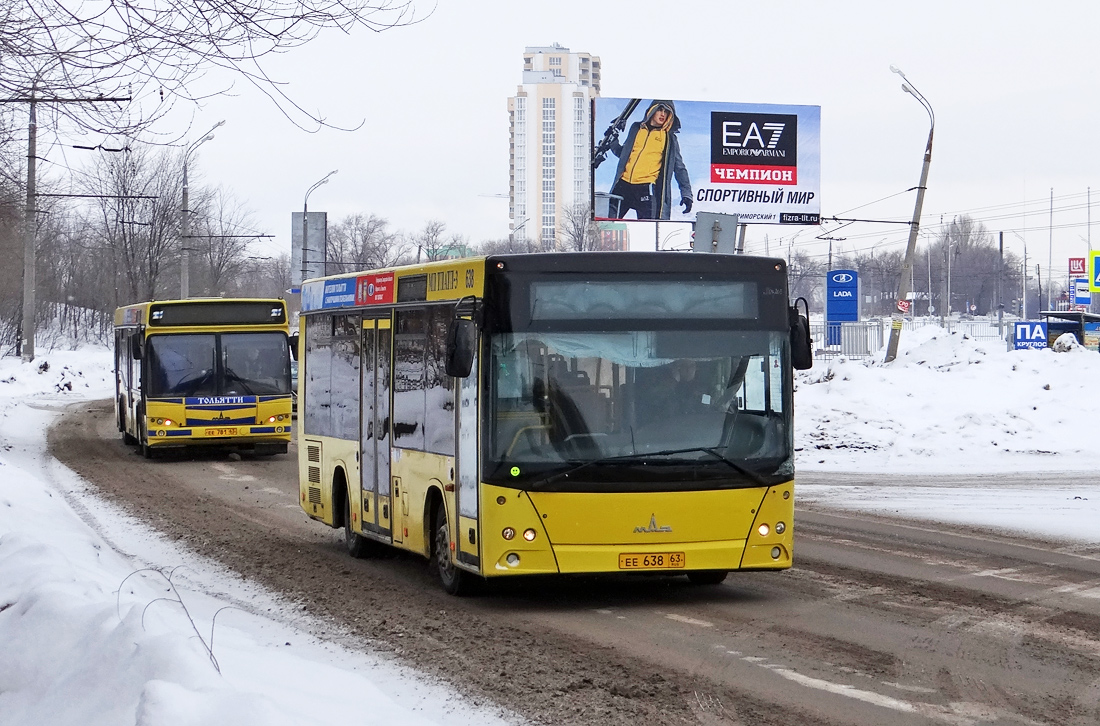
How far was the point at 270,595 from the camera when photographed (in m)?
10.6

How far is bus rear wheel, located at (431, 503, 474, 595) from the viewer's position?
10.3 m

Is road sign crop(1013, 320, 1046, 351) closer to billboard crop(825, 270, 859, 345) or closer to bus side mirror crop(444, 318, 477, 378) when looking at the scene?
billboard crop(825, 270, 859, 345)

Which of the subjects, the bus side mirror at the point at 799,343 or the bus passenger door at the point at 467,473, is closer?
the bus passenger door at the point at 467,473

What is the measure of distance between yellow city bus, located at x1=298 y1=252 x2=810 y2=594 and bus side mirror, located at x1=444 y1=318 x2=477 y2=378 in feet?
0.04

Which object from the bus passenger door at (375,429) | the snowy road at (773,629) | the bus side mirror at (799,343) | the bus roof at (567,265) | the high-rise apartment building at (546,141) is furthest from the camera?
the high-rise apartment building at (546,141)

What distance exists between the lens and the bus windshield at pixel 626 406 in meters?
9.56

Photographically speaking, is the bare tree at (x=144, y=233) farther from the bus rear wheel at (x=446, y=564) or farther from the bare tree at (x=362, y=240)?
the bus rear wheel at (x=446, y=564)

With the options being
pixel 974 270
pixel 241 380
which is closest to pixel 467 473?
pixel 241 380

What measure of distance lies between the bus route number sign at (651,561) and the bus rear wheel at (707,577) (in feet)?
4.18

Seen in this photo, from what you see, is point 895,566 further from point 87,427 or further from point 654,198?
point 654,198

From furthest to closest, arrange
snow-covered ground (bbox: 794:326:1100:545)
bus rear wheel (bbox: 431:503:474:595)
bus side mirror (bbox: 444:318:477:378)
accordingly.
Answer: snow-covered ground (bbox: 794:326:1100:545)
bus rear wheel (bbox: 431:503:474:595)
bus side mirror (bbox: 444:318:477:378)

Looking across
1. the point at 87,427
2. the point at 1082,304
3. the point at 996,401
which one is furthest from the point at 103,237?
the point at 996,401

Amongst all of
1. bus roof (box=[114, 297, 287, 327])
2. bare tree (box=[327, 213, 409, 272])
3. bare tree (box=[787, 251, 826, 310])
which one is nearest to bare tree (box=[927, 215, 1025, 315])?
bare tree (box=[787, 251, 826, 310])

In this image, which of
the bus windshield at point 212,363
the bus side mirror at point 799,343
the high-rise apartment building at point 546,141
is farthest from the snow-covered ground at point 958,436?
the high-rise apartment building at point 546,141
